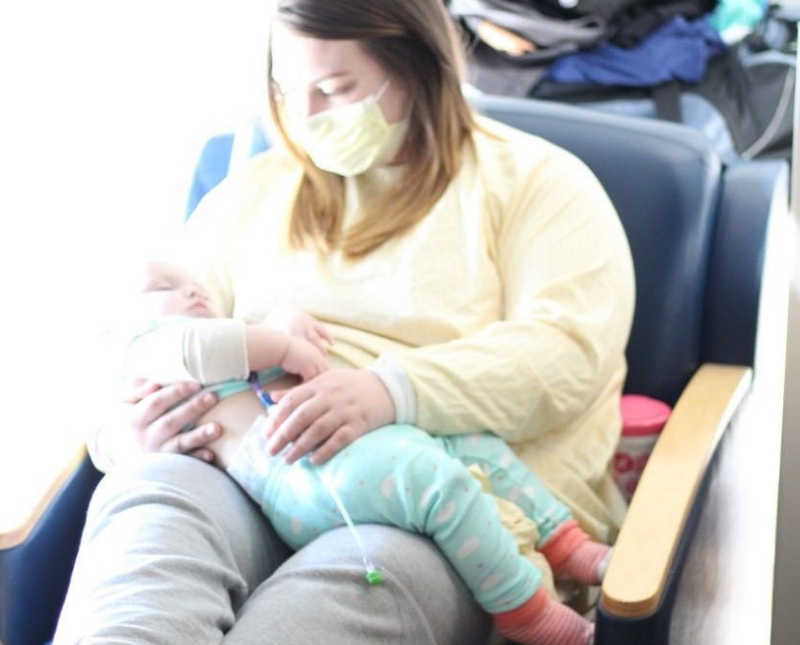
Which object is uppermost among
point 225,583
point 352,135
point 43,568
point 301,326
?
point 352,135

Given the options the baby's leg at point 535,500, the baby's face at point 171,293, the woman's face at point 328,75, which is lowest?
the baby's leg at point 535,500

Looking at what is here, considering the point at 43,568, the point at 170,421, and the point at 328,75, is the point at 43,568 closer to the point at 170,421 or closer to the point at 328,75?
the point at 170,421

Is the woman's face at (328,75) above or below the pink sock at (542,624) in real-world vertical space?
above

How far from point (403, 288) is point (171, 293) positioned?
0.93ft

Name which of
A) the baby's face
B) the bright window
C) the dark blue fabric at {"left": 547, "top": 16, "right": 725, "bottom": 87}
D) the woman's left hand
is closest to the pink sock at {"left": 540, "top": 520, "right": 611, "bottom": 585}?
the woman's left hand

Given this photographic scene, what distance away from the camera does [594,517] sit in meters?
1.50

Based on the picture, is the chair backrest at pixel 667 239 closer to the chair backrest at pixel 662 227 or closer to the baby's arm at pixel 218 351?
the chair backrest at pixel 662 227

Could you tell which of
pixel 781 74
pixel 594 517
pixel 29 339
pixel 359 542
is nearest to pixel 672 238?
pixel 594 517

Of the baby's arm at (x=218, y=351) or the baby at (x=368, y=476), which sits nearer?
the baby at (x=368, y=476)

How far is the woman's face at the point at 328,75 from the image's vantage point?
1.44 meters

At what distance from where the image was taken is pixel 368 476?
49.9 inches

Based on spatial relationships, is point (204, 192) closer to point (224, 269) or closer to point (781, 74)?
point (224, 269)

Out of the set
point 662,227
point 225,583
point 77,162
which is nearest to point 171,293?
point 225,583

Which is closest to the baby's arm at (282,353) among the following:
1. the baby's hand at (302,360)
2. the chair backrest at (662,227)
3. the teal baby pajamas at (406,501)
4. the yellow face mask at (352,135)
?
the baby's hand at (302,360)
